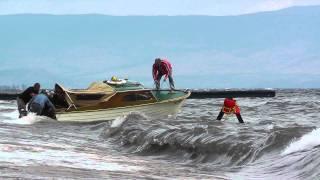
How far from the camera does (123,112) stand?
25.0 m

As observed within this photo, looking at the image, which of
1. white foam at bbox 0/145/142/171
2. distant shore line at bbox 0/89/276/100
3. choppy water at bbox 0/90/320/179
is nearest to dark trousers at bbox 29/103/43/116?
choppy water at bbox 0/90/320/179

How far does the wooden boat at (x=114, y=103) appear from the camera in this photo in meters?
24.2

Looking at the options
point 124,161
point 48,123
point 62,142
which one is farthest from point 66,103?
point 124,161

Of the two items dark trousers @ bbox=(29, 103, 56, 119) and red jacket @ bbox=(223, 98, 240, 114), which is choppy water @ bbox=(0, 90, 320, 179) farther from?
red jacket @ bbox=(223, 98, 240, 114)

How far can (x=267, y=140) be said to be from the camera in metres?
14.5

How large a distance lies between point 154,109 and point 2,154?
13.5m

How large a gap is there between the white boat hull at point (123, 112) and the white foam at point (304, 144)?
1127cm

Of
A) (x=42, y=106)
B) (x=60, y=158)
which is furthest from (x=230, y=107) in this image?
(x=60, y=158)

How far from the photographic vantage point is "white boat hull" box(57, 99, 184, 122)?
944 inches

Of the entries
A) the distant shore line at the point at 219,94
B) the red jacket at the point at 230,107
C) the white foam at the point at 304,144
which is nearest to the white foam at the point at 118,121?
the red jacket at the point at 230,107

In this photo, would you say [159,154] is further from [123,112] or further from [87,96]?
[87,96]

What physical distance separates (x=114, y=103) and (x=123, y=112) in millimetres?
517

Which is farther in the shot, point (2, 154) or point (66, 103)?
point (66, 103)

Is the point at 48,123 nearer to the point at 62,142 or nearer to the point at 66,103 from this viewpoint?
the point at 66,103
